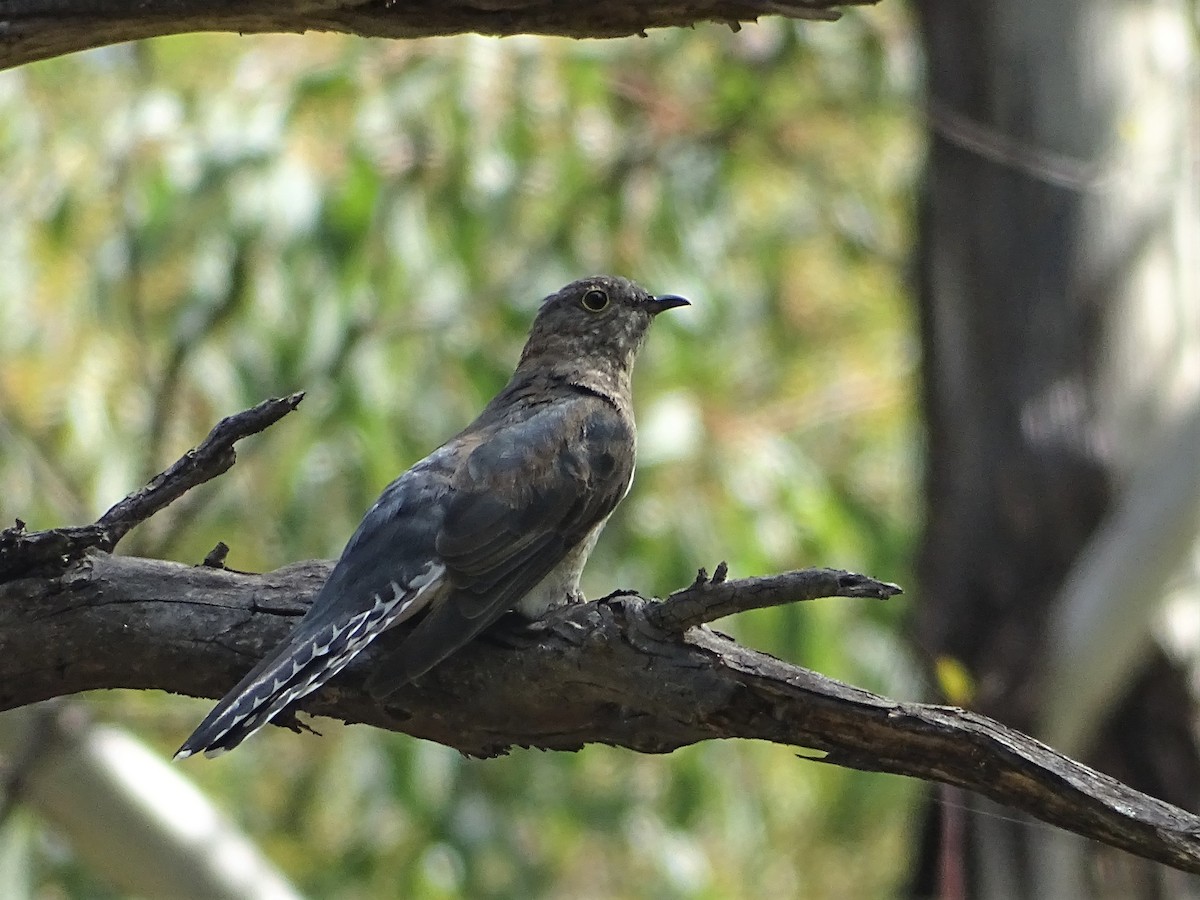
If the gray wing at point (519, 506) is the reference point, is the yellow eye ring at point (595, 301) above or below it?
above

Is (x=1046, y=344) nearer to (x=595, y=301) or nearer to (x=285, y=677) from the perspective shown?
(x=595, y=301)

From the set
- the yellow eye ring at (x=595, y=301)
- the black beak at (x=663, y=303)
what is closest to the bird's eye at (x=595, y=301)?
the yellow eye ring at (x=595, y=301)

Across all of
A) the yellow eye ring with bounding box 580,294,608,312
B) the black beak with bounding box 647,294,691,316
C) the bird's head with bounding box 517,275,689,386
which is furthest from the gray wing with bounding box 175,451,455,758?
the black beak with bounding box 647,294,691,316

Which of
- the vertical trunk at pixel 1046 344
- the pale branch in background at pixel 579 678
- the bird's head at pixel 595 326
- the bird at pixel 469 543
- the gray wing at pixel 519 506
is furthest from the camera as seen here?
the vertical trunk at pixel 1046 344

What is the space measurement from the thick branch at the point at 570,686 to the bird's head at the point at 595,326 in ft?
4.92

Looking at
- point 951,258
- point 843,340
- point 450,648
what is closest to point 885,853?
point 843,340

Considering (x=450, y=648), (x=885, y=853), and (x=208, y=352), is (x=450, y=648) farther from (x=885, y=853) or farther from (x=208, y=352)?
(x=885, y=853)

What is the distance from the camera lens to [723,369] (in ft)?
27.8

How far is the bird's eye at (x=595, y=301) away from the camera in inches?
193

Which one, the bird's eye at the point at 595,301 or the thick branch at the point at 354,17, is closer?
the thick branch at the point at 354,17

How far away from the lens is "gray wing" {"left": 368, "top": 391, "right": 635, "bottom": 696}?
339 cm

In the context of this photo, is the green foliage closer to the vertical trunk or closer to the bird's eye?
the vertical trunk

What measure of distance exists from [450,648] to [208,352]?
14.4 feet

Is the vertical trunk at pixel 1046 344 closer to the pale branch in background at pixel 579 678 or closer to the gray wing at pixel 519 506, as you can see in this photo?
the gray wing at pixel 519 506
